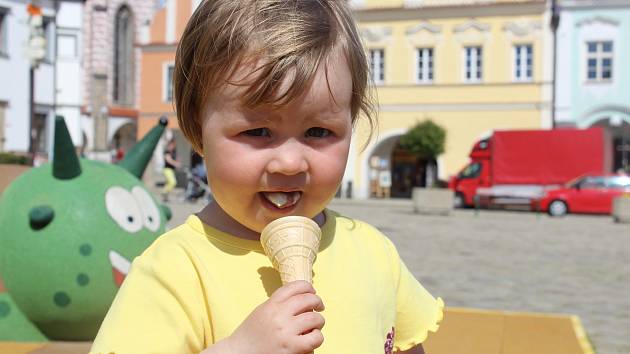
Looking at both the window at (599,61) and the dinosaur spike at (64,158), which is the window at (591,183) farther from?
the dinosaur spike at (64,158)

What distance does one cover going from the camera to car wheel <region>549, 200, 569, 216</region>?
19891 millimetres

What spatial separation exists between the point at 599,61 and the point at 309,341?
86.4ft

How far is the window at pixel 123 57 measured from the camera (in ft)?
146

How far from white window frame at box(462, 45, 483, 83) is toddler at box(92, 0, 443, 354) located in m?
26.2

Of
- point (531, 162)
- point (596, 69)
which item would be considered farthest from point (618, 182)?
point (596, 69)

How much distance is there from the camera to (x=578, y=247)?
11258 mm

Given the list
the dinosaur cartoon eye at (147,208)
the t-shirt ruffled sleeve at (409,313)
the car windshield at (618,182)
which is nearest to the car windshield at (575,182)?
Answer: the car windshield at (618,182)

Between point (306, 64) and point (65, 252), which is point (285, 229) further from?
point (65, 252)

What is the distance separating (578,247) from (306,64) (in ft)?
34.8

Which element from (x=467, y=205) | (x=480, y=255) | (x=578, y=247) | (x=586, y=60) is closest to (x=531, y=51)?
(x=586, y=60)

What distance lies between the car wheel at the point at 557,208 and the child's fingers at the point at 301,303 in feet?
64.1

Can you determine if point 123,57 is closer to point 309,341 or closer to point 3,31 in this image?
point 3,31

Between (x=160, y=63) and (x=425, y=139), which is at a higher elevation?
(x=160, y=63)

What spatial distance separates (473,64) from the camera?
2706 centimetres
